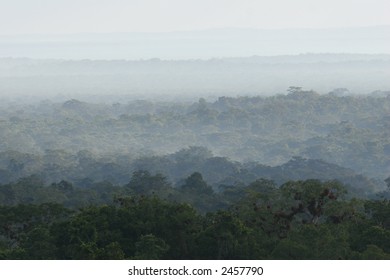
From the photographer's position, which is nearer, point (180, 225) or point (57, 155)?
point (180, 225)

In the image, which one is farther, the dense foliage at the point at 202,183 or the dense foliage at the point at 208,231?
the dense foliage at the point at 202,183

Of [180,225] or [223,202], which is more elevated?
[180,225]

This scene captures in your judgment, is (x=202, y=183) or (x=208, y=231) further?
(x=202, y=183)

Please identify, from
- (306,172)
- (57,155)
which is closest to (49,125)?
(57,155)

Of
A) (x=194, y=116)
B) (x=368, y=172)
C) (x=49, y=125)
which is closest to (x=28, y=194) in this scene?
(x=368, y=172)

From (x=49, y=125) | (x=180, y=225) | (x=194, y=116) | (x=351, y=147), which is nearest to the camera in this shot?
(x=180, y=225)

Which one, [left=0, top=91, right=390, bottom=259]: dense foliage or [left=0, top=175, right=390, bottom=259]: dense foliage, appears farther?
[left=0, top=91, right=390, bottom=259]: dense foliage

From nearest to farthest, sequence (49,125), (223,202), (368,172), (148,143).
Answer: (223,202) < (368,172) < (148,143) < (49,125)

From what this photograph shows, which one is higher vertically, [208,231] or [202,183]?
[208,231]

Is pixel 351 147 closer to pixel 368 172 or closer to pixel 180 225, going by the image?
pixel 368 172
